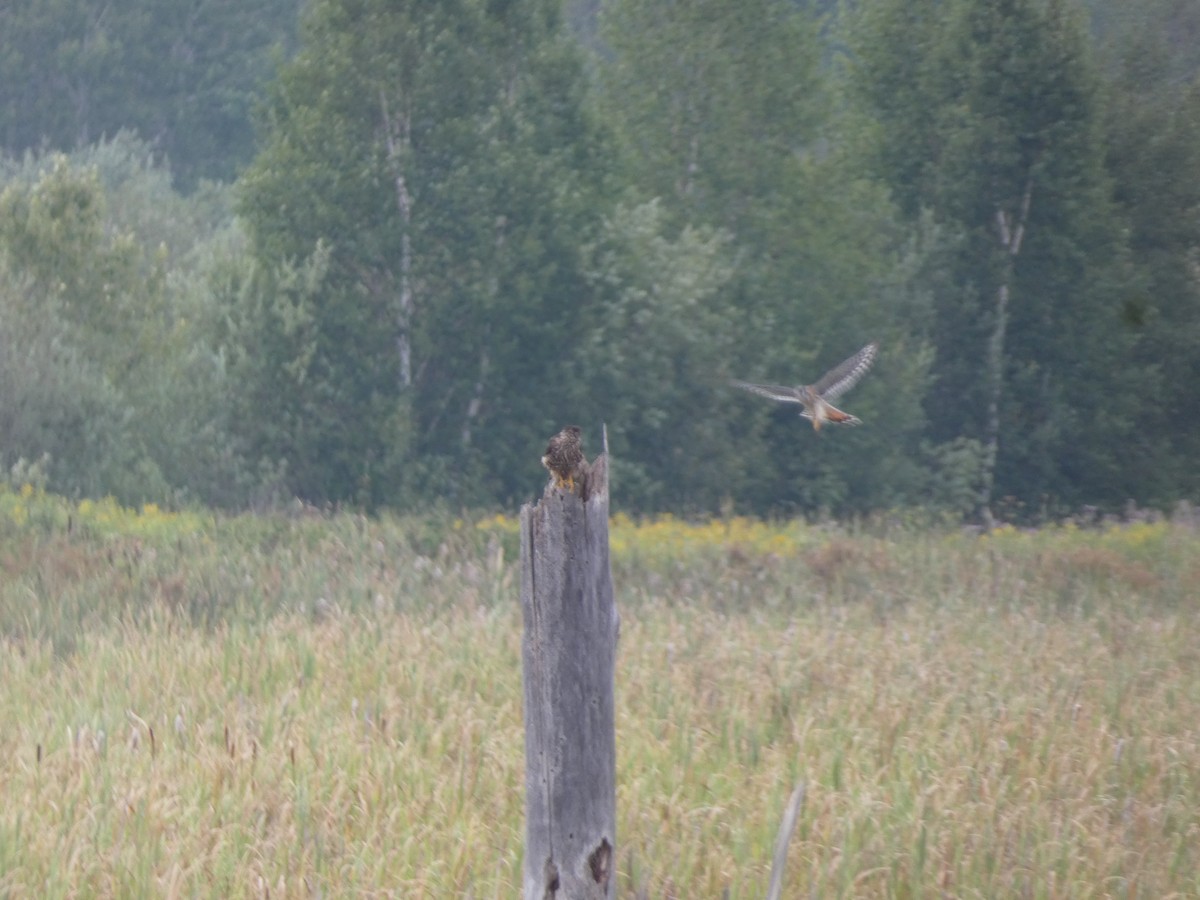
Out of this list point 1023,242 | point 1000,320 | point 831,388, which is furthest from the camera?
point 1023,242

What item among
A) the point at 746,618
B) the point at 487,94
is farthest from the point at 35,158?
the point at 746,618

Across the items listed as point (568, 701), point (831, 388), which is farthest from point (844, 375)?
point (568, 701)

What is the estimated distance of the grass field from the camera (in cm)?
476

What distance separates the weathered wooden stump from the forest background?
49.2 feet

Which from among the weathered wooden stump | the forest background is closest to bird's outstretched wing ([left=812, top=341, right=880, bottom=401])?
the weathered wooden stump

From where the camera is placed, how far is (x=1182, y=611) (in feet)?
35.6

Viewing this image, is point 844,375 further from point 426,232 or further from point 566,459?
point 426,232

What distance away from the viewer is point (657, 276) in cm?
2097

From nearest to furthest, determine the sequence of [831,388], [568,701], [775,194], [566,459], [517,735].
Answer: [566,459], [568,701], [517,735], [831,388], [775,194]

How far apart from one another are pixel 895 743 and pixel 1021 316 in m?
18.3

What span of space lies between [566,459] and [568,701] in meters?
0.62

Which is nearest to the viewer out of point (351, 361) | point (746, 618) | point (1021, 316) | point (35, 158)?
point (746, 618)

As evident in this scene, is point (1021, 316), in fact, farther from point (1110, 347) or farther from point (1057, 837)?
point (1057, 837)

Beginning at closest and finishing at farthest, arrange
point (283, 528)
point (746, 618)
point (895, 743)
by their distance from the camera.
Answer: point (895, 743) → point (746, 618) → point (283, 528)
